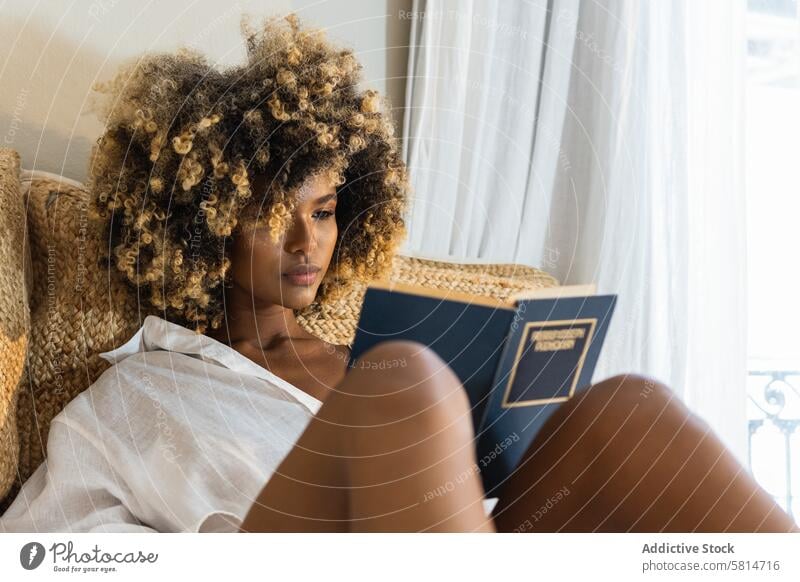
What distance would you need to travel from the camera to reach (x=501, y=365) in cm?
66

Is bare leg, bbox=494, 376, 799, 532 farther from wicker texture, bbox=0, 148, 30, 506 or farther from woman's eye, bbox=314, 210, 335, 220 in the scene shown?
wicker texture, bbox=0, 148, 30, 506

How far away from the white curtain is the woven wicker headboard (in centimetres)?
35

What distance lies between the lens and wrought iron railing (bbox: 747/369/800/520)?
0.90 m

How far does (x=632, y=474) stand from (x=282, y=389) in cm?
29

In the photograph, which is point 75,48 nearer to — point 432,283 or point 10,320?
point 10,320

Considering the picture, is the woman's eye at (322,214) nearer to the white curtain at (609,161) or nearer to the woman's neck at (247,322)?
the woman's neck at (247,322)

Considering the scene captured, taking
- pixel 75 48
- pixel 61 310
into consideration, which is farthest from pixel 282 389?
pixel 75 48

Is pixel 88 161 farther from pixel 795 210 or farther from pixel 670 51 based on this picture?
pixel 795 210

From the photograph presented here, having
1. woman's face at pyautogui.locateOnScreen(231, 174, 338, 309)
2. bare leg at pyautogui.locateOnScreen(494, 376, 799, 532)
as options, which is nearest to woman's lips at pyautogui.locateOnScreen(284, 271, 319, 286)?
woman's face at pyautogui.locateOnScreen(231, 174, 338, 309)

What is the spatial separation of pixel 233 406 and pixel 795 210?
1.96 ft

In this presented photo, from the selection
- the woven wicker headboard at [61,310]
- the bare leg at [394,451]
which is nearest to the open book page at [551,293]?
the bare leg at [394,451]

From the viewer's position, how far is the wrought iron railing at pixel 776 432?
0.90m

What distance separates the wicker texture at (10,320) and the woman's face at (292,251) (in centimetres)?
17
